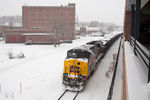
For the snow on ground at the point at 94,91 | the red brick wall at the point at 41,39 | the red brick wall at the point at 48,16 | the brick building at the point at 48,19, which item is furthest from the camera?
the red brick wall at the point at 48,16

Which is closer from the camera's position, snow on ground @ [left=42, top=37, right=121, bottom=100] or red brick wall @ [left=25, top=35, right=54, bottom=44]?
snow on ground @ [left=42, top=37, right=121, bottom=100]

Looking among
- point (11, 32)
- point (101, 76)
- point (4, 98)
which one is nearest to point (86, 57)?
point (101, 76)

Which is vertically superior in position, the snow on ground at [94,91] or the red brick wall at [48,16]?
the red brick wall at [48,16]

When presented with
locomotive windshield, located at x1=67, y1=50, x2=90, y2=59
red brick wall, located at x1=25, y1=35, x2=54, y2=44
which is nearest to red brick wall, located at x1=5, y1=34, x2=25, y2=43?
red brick wall, located at x1=25, y1=35, x2=54, y2=44

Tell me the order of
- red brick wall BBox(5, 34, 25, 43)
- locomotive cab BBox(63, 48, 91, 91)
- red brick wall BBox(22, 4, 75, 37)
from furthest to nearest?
1. red brick wall BBox(22, 4, 75, 37)
2. red brick wall BBox(5, 34, 25, 43)
3. locomotive cab BBox(63, 48, 91, 91)

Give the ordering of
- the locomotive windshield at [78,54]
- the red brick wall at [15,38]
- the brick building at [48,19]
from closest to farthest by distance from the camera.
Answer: the locomotive windshield at [78,54], the red brick wall at [15,38], the brick building at [48,19]

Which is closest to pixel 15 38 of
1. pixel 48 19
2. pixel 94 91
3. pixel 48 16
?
pixel 48 19

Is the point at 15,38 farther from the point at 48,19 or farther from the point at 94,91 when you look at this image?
the point at 94,91

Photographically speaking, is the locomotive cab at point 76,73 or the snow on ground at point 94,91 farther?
the locomotive cab at point 76,73

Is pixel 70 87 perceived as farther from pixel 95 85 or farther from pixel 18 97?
pixel 18 97

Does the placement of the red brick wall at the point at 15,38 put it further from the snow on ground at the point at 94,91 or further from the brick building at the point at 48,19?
the snow on ground at the point at 94,91

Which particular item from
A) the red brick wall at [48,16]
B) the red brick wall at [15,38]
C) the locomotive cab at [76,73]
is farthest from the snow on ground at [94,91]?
the red brick wall at [48,16]

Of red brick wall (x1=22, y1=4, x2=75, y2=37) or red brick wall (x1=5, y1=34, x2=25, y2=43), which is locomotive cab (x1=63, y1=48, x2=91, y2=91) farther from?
red brick wall (x1=22, y1=4, x2=75, y2=37)

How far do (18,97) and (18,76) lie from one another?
16.6 feet
